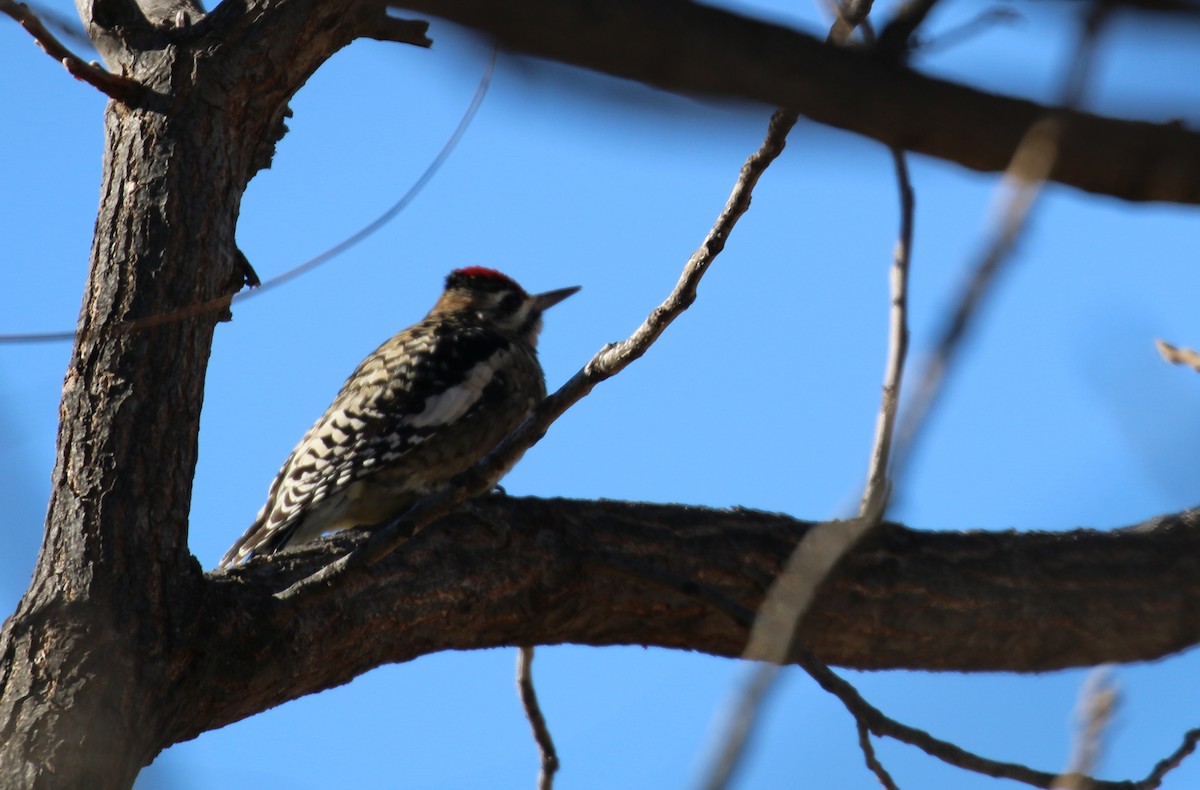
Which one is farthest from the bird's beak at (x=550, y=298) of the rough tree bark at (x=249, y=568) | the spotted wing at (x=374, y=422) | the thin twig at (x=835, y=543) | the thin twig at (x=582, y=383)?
the thin twig at (x=835, y=543)

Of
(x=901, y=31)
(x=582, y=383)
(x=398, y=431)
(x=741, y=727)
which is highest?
(x=398, y=431)

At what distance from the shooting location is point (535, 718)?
4250 millimetres

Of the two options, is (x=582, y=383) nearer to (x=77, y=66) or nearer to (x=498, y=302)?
(x=77, y=66)

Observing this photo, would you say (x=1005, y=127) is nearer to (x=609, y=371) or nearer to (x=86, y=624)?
(x=609, y=371)

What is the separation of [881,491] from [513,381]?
478 centimetres

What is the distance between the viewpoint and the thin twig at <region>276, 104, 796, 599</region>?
118 inches

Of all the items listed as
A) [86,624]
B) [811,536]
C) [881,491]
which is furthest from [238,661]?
[881,491]

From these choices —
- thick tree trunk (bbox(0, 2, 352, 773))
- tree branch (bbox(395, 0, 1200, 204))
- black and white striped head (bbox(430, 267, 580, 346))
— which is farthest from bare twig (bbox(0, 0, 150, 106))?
black and white striped head (bbox(430, 267, 580, 346))

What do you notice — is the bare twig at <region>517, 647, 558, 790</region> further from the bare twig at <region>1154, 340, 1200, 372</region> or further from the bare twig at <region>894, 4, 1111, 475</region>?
the bare twig at <region>894, 4, 1111, 475</region>

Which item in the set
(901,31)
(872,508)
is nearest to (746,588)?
(872,508)

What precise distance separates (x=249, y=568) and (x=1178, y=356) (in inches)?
90.3

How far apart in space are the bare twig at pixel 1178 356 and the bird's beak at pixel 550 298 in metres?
→ 5.01

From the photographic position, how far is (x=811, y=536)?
2.08 metres

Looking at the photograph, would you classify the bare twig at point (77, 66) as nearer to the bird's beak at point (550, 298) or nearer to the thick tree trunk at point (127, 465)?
the thick tree trunk at point (127, 465)
